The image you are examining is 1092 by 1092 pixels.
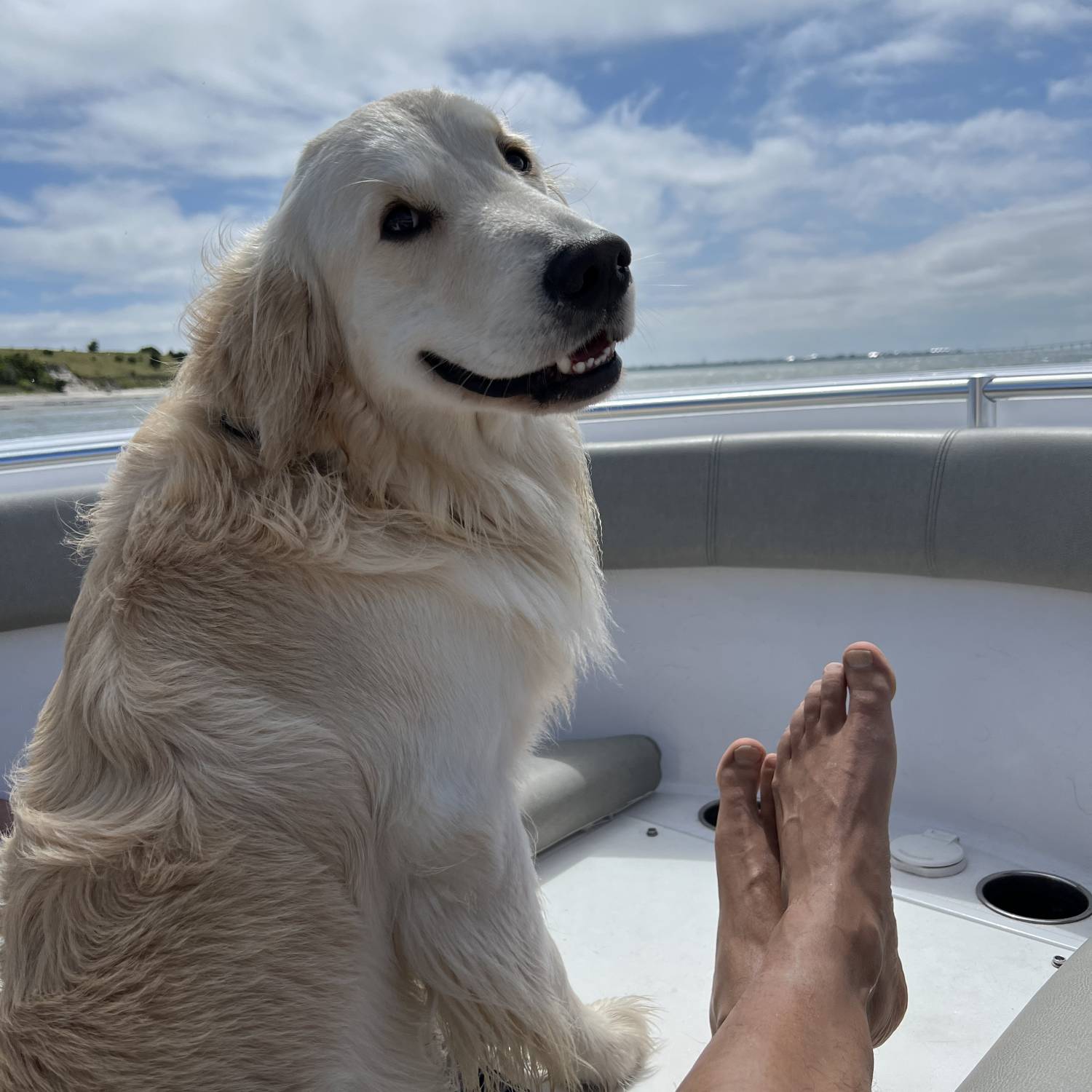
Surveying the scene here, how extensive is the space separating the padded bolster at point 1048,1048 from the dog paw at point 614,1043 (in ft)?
2.59

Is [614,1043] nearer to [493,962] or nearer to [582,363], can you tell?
[493,962]

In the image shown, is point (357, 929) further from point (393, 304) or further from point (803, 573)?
point (803, 573)

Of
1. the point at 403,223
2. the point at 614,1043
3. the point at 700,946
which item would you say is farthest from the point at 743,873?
the point at 403,223

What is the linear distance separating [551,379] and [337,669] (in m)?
0.46

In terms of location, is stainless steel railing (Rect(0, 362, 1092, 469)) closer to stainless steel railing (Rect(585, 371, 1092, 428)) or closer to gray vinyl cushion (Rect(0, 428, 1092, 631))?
stainless steel railing (Rect(585, 371, 1092, 428))

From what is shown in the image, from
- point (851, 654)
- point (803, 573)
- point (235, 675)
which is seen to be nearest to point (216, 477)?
point (235, 675)

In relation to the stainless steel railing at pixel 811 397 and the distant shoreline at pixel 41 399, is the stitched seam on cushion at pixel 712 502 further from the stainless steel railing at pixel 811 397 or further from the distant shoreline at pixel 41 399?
the distant shoreline at pixel 41 399

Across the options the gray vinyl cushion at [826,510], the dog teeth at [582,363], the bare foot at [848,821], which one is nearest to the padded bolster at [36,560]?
the gray vinyl cushion at [826,510]

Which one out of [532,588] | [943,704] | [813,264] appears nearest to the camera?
[532,588]

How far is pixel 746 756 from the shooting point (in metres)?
1.52

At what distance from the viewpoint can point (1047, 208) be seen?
14180mm

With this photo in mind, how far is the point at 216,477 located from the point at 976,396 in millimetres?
1790

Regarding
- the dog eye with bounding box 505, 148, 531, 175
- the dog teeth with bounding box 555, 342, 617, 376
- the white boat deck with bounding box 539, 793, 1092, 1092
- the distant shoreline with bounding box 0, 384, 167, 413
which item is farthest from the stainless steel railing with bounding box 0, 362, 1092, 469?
the white boat deck with bounding box 539, 793, 1092, 1092

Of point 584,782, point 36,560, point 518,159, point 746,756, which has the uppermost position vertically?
point 518,159
